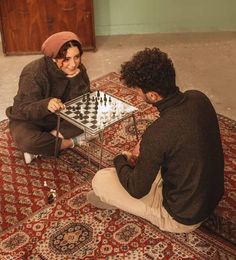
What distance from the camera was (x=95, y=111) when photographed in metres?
2.60

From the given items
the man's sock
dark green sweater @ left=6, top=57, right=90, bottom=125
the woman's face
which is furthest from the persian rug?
the woman's face

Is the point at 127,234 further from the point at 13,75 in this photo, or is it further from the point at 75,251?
the point at 13,75

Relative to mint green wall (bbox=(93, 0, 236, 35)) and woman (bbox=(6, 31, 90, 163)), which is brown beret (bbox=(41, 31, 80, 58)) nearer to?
woman (bbox=(6, 31, 90, 163))

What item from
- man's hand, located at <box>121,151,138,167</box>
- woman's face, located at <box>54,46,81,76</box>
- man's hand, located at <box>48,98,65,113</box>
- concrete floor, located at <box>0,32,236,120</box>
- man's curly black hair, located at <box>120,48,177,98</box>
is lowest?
concrete floor, located at <box>0,32,236,120</box>

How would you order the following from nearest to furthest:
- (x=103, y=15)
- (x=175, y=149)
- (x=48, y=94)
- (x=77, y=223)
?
(x=175, y=149) → (x=77, y=223) → (x=48, y=94) → (x=103, y=15)

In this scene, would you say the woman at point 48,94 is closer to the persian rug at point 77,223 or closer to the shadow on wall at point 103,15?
the persian rug at point 77,223

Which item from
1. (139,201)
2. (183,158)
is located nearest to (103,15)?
(139,201)

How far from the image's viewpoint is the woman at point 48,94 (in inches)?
102

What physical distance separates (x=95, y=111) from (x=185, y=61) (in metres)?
1.66

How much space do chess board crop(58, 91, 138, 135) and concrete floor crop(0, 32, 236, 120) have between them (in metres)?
0.91

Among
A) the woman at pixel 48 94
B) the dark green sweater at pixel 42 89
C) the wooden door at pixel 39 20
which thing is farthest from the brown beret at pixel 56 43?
the wooden door at pixel 39 20

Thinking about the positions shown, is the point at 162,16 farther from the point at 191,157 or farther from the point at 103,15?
the point at 191,157

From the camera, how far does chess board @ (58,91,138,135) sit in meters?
2.48

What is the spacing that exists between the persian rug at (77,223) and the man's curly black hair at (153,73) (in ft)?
2.61
